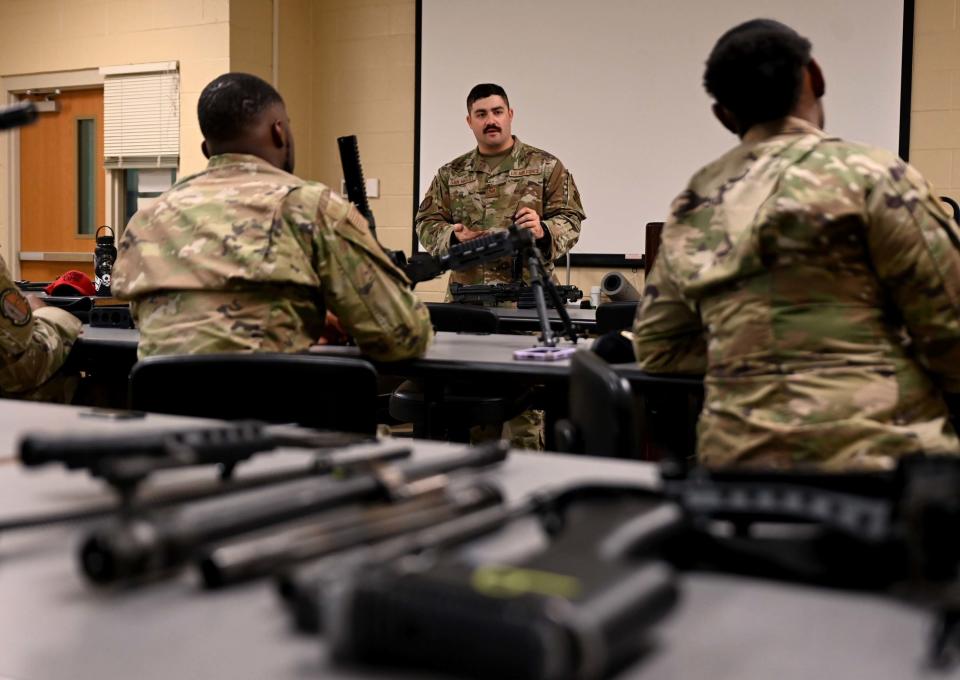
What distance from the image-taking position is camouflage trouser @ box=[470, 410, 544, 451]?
3541 millimetres

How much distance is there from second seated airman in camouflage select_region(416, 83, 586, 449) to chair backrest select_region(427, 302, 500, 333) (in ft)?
2.79

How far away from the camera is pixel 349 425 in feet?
5.74

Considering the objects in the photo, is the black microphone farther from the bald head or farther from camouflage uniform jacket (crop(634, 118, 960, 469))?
the bald head

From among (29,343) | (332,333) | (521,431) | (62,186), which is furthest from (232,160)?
(62,186)

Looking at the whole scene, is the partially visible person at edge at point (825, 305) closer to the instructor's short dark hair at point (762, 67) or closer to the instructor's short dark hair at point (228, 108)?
the instructor's short dark hair at point (762, 67)

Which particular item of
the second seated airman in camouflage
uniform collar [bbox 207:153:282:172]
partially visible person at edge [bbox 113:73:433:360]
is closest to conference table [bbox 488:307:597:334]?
the second seated airman in camouflage

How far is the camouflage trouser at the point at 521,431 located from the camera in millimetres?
3541

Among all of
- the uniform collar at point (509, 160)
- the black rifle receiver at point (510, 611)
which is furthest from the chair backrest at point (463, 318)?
the black rifle receiver at point (510, 611)

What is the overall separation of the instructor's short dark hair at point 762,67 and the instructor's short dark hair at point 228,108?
105 centimetres

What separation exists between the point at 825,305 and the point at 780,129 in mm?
333

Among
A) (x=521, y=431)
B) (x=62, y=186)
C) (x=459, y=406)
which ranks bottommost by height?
(x=521, y=431)

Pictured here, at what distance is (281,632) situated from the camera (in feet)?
1.71

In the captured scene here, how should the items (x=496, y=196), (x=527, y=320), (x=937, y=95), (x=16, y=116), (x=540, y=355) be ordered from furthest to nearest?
(x=937, y=95) < (x=496, y=196) < (x=527, y=320) < (x=540, y=355) < (x=16, y=116)

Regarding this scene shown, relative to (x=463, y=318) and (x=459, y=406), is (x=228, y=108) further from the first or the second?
(x=463, y=318)
